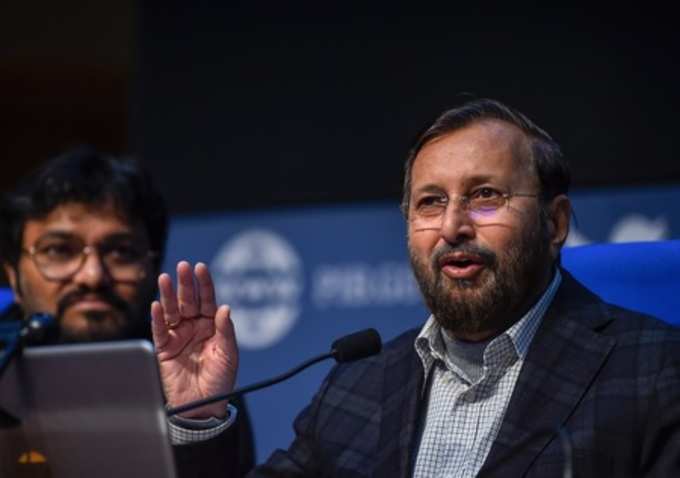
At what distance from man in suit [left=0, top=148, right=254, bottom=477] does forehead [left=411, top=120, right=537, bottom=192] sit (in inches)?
32.4

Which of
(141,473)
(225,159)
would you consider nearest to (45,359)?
(141,473)

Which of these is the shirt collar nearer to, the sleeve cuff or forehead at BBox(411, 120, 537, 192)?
forehead at BBox(411, 120, 537, 192)

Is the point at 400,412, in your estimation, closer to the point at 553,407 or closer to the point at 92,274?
the point at 553,407

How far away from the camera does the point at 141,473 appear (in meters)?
1.40

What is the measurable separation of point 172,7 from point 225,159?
0.56 m

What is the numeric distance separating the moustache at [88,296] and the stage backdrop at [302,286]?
88cm

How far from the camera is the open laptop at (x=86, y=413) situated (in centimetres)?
138

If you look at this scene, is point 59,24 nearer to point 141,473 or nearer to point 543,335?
point 543,335

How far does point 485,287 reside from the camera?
77.3 inches

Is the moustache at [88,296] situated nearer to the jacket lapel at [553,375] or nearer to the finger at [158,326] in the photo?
the finger at [158,326]

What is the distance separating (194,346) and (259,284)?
1.60 metres

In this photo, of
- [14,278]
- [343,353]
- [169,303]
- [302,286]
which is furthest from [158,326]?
[302,286]

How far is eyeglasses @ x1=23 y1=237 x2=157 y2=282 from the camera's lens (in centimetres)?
264

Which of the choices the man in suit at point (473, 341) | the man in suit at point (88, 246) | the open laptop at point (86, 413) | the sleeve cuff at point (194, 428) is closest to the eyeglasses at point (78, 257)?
the man in suit at point (88, 246)
